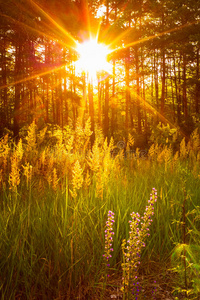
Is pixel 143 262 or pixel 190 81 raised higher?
pixel 190 81

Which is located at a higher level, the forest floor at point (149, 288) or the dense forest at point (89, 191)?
the dense forest at point (89, 191)

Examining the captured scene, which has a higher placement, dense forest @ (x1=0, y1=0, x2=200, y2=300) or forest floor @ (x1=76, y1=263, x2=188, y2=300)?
dense forest @ (x1=0, y1=0, x2=200, y2=300)

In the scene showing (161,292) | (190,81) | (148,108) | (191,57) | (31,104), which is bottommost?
(161,292)

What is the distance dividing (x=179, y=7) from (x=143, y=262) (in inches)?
952

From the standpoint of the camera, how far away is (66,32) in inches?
400

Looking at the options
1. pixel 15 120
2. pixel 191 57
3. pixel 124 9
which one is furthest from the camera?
pixel 191 57

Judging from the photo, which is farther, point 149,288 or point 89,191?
point 89,191

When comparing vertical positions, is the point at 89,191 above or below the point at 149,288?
above

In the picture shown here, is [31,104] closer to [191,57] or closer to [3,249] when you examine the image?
[3,249]

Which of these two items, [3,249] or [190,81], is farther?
[190,81]

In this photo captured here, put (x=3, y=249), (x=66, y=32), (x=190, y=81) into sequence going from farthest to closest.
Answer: (x=190, y=81)
(x=66, y=32)
(x=3, y=249)

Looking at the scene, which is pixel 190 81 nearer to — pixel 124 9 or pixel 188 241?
pixel 124 9

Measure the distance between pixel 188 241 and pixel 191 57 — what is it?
85.6 ft

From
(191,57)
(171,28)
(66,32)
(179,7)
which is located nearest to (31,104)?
(66,32)
